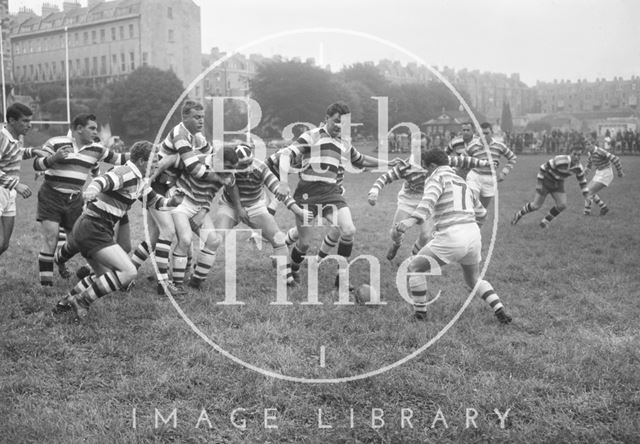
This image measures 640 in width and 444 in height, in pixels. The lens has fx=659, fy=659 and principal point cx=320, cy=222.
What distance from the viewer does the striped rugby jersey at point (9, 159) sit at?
7836 mm

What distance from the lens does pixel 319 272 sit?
9.09 meters

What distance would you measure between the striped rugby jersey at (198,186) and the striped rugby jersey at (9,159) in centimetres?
194

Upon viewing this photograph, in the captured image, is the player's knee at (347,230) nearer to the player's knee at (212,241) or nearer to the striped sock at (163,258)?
the player's knee at (212,241)

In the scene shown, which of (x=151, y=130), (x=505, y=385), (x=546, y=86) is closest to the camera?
(x=505, y=385)

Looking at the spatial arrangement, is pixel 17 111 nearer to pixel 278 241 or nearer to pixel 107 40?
pixel 278 241

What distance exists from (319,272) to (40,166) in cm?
379

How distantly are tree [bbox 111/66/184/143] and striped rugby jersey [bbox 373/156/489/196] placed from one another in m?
54.6

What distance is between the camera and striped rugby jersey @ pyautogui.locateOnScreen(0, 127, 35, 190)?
25.7 feet

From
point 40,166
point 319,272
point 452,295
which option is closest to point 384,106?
point 319,272

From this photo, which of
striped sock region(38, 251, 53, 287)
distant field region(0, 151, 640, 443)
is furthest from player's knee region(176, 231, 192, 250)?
striped sock region(38, 251, 53, 287)

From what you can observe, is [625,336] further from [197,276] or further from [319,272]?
[197,276]

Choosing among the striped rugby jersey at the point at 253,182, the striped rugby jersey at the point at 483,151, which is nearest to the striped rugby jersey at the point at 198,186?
the striped rugby jersey at the point at 253,182

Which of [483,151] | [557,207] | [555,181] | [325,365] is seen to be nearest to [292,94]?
[555,181]

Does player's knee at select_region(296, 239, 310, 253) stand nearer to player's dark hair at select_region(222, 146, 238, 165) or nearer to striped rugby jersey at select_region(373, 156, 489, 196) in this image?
player's dark hair at select_region(222, 146, 238, 165)
